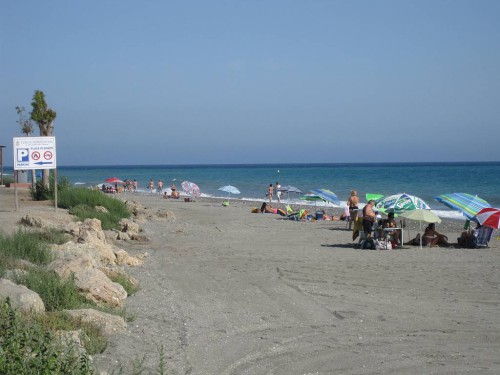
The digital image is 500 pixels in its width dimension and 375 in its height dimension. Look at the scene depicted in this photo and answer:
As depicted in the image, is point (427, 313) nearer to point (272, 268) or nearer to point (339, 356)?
point (339, 356)

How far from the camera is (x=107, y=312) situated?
7.58 metres

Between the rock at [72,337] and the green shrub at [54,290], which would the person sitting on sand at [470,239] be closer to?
the green shrub at [54,290]

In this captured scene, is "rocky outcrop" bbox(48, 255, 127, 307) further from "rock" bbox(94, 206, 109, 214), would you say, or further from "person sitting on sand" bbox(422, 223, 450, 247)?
"rock" bbox(94, 206, 109, 214)

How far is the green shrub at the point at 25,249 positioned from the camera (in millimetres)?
10094

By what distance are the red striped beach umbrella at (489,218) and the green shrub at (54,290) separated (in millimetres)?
11438

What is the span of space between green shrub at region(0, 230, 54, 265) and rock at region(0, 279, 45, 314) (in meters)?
2.88

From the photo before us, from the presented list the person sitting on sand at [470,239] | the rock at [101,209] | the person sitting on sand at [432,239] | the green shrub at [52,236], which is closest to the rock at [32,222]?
the green shrub at [52,236]

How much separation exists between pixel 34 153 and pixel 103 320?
12.1 metres

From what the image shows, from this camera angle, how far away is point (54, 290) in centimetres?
750

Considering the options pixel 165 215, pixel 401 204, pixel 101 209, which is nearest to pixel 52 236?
pixel 101 209

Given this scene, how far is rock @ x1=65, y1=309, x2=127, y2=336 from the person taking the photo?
6.86m

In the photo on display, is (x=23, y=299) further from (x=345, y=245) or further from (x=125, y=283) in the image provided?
(x=345, y=245)

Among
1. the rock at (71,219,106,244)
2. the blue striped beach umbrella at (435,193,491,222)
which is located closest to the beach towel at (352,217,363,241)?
the blue striped beach umbrella at (435,193,491,222)

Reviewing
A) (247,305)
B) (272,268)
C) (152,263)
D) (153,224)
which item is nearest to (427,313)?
(247,305)
